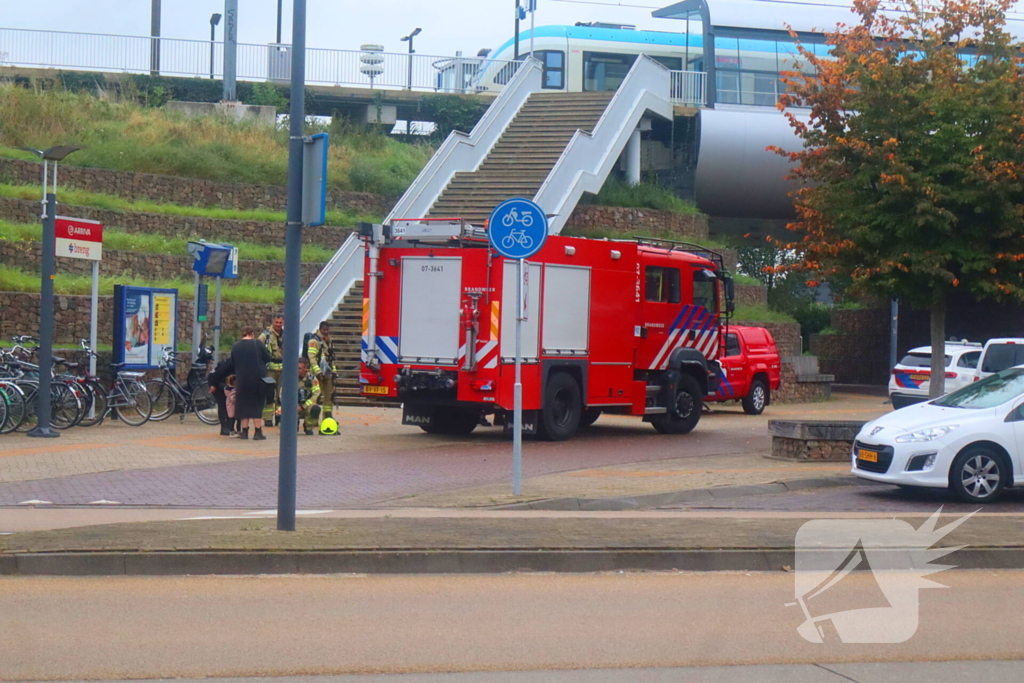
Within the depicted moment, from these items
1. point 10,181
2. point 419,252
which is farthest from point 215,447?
point 10,181

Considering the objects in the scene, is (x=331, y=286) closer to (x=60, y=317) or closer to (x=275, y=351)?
(x=60, y=317)

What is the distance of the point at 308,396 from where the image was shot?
18.8m

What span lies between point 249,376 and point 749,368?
13.7 m

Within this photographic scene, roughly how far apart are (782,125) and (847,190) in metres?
22.5

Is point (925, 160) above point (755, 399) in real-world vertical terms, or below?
above

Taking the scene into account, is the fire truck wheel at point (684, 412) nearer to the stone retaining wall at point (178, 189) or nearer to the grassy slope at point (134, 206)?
the grassy slope at point (134, 206)

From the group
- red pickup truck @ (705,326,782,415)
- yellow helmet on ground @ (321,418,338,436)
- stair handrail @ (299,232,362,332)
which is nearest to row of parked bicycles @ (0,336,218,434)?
yellow helmet on ground @ (321,418,338,436)

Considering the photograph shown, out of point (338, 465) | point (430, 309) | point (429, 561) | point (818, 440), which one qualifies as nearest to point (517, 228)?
point (338, 465)

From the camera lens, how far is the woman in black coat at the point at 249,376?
17391 millimetres

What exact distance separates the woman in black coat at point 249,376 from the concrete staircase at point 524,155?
11.0 meters

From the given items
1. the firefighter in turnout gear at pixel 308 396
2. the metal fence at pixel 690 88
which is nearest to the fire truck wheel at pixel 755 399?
the firefighter in turnout gear at pixel 308 396

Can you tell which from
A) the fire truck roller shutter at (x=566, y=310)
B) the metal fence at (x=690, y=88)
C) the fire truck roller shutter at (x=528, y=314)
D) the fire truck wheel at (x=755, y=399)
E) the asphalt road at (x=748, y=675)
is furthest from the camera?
the metal fence at (x=690, y=88)

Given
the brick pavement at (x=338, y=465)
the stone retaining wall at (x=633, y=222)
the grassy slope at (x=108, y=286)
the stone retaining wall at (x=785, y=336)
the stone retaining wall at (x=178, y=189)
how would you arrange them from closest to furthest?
the brick pavement at (x=338, y=465) → the grassy slope at (x=108, y=286) → the stone retaining wall at (x=178, y=189) → the stone retaining wall at (x=785, y=336) → the stone retaining wall at (x=633, y=222)

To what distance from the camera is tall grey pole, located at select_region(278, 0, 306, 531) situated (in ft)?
29.8
